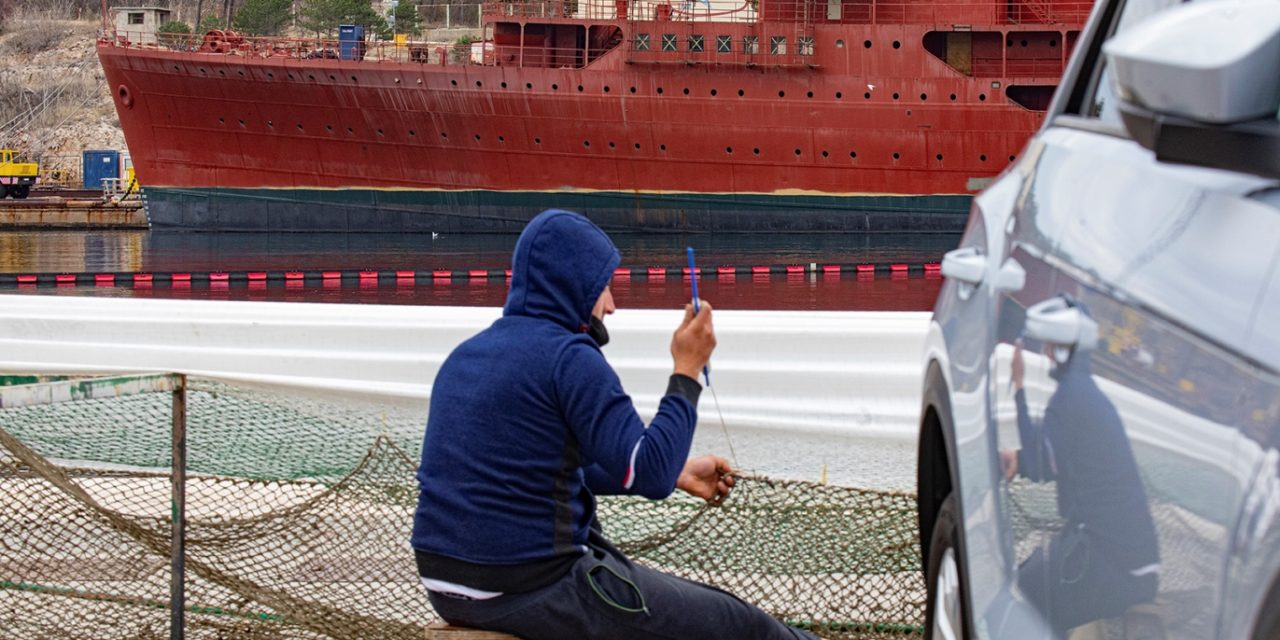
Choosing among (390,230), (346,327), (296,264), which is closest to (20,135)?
(390,230)

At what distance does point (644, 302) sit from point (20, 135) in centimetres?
4763

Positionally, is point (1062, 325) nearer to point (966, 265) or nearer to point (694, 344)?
point (966, 265)

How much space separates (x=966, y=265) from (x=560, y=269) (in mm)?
698

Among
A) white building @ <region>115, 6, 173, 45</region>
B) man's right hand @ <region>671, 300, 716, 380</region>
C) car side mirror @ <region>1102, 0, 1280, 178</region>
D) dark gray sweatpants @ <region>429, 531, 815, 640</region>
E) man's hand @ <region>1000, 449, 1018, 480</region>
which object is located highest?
white building @ <region>115, 6, 173, 45</region>

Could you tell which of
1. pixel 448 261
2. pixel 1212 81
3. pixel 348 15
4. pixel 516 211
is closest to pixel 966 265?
pixel 1212 81

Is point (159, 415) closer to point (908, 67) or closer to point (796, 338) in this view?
point (796, 338)

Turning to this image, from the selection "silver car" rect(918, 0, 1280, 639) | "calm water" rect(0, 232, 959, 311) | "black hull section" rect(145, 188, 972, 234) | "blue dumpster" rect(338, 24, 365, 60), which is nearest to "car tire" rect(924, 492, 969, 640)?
"silver car" rect(918, 0, 1280, 639)

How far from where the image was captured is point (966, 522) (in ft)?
7.47

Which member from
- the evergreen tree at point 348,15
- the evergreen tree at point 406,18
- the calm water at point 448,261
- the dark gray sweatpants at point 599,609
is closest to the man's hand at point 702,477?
the dark gray sweatpants at point 599,609

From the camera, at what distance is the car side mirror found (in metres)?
1.30

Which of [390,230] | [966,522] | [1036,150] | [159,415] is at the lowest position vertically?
[390,230]

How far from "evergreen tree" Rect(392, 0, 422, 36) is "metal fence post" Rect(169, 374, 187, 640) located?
55900 millimetres

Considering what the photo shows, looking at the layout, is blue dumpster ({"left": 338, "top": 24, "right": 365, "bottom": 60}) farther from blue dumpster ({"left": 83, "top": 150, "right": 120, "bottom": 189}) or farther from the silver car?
the silver car

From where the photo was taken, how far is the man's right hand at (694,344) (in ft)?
8.93
